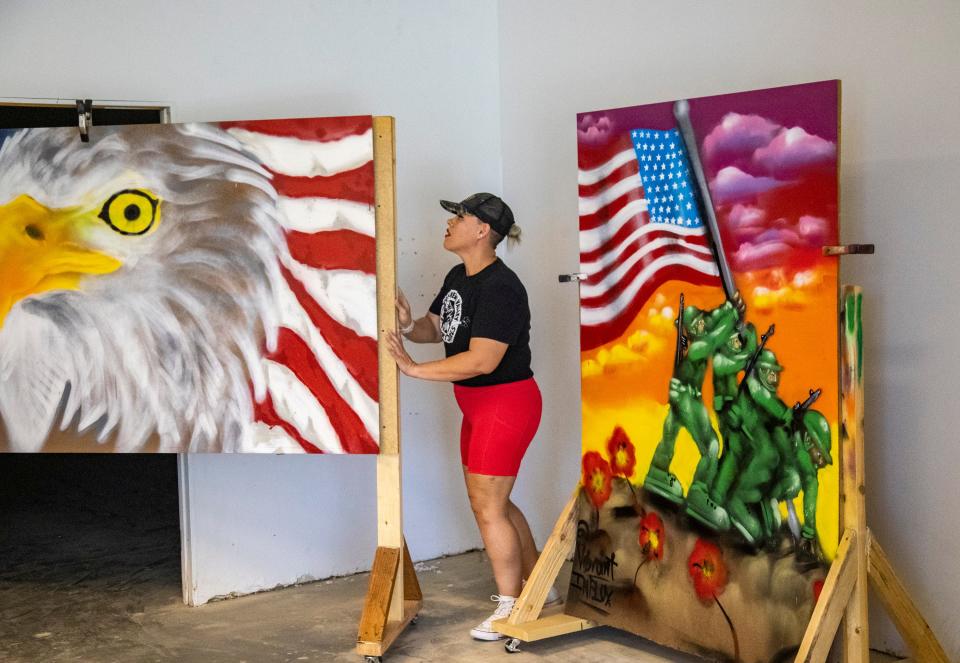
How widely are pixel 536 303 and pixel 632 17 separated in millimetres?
1238

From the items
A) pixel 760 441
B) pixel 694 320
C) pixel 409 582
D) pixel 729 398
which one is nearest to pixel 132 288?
pixel 409 582

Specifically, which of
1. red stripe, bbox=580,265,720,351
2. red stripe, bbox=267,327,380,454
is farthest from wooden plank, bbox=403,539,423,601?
red stripe, bbox=580,265,720,351

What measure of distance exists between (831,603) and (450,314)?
1.51 metres

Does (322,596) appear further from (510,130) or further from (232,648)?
(510,130)

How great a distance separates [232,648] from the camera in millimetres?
3602

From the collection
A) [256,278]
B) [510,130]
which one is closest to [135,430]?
[256,278]

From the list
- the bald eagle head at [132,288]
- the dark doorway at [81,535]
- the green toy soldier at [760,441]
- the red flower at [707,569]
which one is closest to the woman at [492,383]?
the bald eagle head at [132,288]

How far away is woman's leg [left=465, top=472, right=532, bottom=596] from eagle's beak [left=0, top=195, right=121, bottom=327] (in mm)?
1399

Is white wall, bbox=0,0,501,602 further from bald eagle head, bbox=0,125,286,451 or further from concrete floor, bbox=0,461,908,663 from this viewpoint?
bald eagle head, bbox=0,125,286,451

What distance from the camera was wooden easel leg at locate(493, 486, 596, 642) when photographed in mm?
3482

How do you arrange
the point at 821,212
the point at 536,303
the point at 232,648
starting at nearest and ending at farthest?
the point at 821,212, the point at 232,648, the point at 536,303

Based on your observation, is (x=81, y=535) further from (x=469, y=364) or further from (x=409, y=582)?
(x=469, y=364)

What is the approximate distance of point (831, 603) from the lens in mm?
2867

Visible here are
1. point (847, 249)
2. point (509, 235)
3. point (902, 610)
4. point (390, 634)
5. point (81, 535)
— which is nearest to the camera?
→ point (847, 249)
